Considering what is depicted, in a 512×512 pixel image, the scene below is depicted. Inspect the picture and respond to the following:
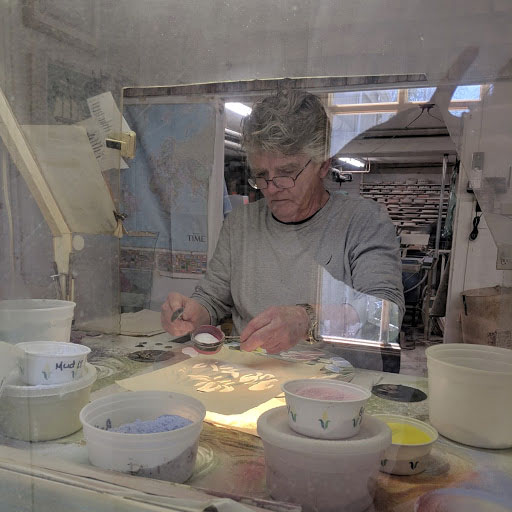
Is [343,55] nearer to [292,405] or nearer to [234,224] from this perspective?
[234,224]

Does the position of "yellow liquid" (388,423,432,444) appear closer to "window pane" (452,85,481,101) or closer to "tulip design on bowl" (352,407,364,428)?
"tulip design on bowl" (352,407,364,428)

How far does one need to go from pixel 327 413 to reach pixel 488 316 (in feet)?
0.98

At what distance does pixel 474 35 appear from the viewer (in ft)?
2.05

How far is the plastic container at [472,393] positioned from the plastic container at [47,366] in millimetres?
646

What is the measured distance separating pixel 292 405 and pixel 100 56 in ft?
2.62

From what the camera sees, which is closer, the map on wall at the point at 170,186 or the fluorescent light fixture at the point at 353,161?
the fluorescent light fixture at the point at 353,161

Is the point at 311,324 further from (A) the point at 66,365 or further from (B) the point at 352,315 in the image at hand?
(A) the point at 66,365

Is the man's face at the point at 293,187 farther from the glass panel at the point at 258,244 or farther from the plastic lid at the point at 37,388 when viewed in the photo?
the plastic lid at the point at 37,388

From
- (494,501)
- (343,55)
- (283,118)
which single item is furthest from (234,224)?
(494,501)

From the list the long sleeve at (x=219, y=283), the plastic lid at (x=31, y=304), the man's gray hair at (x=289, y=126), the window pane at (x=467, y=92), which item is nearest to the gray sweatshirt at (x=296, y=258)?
the long sleeve at (x=219, y=283)

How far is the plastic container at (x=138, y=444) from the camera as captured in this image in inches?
24.6

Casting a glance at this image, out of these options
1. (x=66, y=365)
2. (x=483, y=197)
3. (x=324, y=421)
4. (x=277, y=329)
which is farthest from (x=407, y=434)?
(x=66, y=365)

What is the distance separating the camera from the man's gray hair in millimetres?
757

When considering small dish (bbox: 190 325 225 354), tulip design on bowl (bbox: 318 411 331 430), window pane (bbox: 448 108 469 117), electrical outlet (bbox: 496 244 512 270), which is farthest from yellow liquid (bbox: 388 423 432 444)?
window pane (bbox: 448 108 469 117)
